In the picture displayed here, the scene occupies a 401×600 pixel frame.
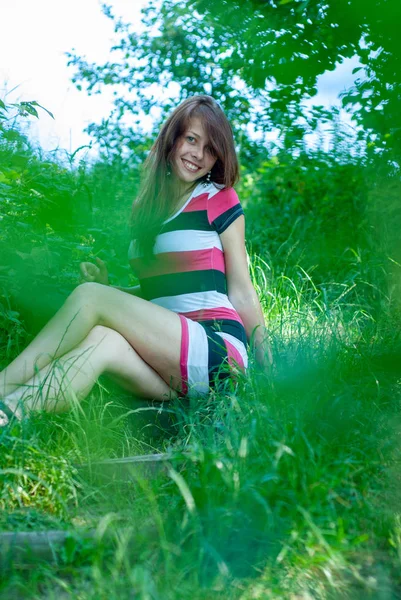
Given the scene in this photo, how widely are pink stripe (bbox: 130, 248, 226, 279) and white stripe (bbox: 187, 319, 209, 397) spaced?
12.0 inches

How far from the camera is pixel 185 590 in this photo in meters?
1.67

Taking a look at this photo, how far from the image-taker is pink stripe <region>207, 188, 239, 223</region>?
3.17 m

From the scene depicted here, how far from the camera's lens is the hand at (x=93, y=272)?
324 cm

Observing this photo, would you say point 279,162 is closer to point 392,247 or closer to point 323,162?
point 323,162

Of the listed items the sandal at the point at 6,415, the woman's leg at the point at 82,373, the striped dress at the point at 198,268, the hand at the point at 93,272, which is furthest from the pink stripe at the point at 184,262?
the sandal at the point at 6,415

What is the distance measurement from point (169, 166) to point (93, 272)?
60 cm

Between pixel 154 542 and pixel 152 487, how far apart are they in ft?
0.95

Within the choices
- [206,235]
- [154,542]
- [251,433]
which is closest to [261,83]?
[206,235]

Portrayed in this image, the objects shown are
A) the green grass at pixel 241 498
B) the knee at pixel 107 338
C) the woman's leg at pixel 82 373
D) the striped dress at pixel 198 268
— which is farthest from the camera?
the striped dress at pixel 198 268

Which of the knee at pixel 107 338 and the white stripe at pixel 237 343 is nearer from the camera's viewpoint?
the knee at pixel 107 338

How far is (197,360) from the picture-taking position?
2.87 m

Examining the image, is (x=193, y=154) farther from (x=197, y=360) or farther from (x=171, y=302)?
(x=197, y=360)

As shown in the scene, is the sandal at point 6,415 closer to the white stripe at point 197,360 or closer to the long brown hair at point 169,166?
the white stripe at point 197,360

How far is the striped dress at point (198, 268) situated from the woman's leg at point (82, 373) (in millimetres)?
245
